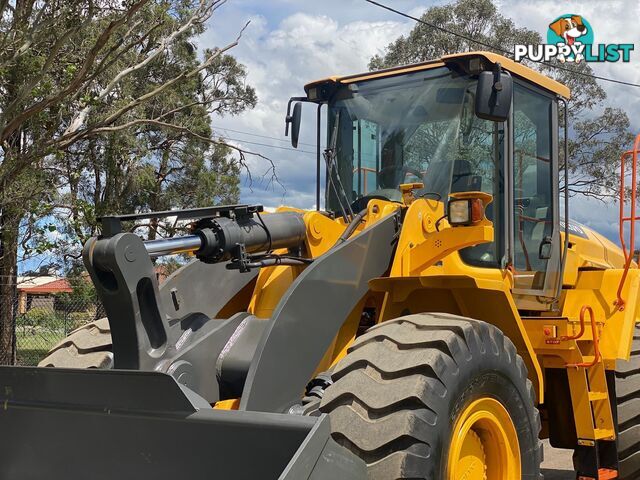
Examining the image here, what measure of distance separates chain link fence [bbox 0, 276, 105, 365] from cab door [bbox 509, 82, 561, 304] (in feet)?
30.9

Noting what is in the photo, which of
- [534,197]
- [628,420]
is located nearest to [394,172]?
[534,197]

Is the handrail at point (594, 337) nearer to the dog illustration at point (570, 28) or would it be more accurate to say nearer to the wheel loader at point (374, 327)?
the wheel loader at point (374, 327)

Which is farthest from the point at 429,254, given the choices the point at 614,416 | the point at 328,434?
the point at 614,416

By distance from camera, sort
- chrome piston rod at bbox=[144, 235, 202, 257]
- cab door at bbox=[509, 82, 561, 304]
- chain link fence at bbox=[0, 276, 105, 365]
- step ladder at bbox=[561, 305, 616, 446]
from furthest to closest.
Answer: chain link fence at bbox=[0, 276, 105, 365] → step ladder at bbox=[561, 305, 616, 446] → cab door at bbox=[509, 82, 561, 304] → chrome piston rod at bbox=[144, 235, 202, 257]

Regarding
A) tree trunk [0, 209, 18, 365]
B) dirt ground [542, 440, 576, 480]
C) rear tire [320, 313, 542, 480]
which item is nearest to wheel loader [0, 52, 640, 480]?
rear tire [320, 313, 542, 480]

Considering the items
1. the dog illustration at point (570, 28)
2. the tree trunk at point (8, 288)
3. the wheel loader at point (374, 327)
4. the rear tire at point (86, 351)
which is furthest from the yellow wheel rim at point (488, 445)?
the dog illustration at point (570, 28)

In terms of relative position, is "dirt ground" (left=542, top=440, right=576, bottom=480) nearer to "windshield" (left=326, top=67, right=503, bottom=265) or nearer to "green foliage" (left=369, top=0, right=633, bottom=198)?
"windshield" (left=326, top=67, right=503, bottom=265)

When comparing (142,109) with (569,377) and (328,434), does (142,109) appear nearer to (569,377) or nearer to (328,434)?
(569,377)

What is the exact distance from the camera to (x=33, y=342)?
Answer: 15.7 meters

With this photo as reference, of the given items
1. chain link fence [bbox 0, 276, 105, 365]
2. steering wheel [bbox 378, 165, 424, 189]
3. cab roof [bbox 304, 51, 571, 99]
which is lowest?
chain link fence [bbox 0, 276, 105, 365]

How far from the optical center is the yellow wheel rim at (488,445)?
382 centimetres

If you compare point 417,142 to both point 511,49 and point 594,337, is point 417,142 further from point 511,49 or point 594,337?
point 511,49

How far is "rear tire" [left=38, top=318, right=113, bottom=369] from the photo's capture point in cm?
451

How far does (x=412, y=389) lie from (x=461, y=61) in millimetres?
2614
